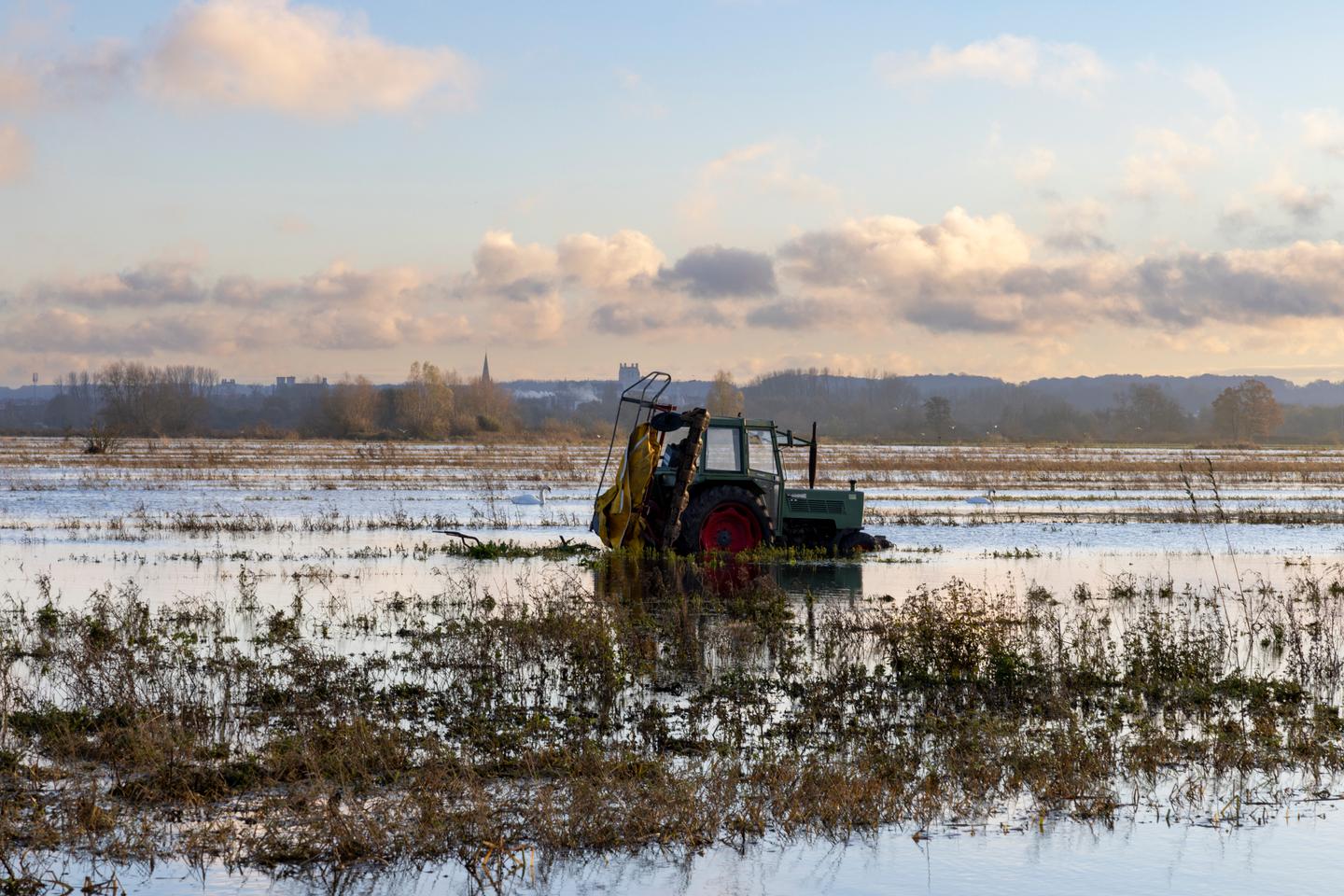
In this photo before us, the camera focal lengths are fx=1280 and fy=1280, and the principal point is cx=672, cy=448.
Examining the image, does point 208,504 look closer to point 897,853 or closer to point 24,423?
point 897,853

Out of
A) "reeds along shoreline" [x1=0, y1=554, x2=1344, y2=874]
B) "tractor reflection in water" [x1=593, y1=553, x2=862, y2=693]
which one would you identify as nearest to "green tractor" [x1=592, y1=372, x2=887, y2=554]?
"tractor reflection in water" [x1=593, y1=553, x2=862, y2=693]

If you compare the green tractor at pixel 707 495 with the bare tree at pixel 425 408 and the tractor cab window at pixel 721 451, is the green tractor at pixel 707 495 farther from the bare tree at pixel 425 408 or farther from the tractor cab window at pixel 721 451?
the bare tree at pixel 425 408

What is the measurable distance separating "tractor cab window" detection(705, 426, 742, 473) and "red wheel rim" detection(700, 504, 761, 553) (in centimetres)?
62

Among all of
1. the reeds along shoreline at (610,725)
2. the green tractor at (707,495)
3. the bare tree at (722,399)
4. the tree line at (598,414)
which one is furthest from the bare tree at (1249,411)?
the reeds along shoreline at (610,725)

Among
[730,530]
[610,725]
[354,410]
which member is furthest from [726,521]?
[354,410]

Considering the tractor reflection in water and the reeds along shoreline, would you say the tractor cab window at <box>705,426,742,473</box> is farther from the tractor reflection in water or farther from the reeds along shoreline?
the reeds along shoreline

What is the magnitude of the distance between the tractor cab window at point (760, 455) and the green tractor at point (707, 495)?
14mm

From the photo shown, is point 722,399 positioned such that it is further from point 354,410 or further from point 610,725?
point 610,725

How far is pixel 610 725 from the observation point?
27.5 ft

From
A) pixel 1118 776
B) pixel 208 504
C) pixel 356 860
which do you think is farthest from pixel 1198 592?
pixel 208 504

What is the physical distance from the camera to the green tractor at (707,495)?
17.8 meters

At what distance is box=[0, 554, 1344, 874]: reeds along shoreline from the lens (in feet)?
20.7

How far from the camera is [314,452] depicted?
63.7 meters

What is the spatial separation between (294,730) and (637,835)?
283 centimetres
